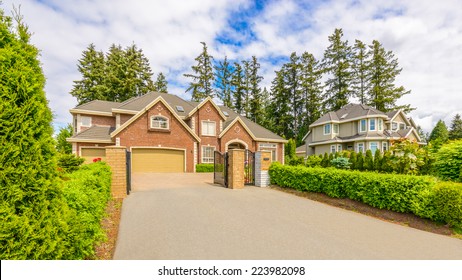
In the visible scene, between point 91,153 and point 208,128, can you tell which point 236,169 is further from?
point 91,153

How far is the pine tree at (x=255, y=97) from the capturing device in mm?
44344

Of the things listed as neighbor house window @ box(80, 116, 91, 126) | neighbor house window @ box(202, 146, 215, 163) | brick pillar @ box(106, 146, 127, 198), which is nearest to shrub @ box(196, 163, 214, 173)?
neighbor house window @ box(202, 146, 215, 163)

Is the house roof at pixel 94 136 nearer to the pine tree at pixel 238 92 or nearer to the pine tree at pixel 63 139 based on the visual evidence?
the pine tree at pixel 63 139

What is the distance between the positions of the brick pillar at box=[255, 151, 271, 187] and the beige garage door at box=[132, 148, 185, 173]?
34.0ft

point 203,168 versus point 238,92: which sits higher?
point 238,92

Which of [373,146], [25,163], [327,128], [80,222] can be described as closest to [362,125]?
[373,146]

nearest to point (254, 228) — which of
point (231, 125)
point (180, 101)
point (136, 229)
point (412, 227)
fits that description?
point (136, 229)

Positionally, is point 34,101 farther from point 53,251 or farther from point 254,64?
point 254,64

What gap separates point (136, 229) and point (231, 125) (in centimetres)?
1864

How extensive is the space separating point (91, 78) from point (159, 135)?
29740 millimetres

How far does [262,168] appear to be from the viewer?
11.5m

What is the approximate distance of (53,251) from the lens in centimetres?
276

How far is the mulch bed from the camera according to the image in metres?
5.49

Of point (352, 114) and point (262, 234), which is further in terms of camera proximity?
point (352, 114)
